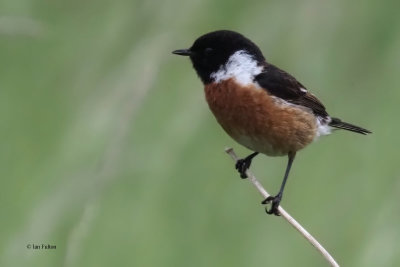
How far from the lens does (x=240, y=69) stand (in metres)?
4.38

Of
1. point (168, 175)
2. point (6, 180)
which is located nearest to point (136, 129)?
point (168, 175)

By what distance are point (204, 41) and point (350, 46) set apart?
128 centimetres

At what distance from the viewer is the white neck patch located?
4.35 meters

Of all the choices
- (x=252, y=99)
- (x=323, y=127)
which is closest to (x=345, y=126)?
(x=323, y=127)

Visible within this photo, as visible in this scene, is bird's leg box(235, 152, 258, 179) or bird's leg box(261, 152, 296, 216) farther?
bird's leg box(235, 152, 258, 179)

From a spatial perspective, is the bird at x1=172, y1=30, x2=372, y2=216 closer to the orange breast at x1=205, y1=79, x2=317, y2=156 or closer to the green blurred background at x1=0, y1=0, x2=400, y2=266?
the orange breast at x1=205, y1=79, x2=317, y2=156

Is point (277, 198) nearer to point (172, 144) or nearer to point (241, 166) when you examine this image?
point (241, 166)

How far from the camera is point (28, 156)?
4699 millimetres

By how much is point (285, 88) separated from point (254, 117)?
0.31m

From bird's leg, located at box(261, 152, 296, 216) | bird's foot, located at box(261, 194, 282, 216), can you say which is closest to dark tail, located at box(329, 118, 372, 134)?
bird's leg, located at box(261, 152, 296, 216)

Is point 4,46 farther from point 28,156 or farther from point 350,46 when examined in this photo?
point 350,46

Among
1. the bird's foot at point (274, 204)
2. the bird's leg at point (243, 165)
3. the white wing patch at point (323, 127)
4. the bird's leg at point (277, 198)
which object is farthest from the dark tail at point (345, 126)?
the bird's foot at point (274, 204)

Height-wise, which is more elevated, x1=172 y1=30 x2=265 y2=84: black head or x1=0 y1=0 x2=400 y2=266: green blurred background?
x1=172 y1=30 x2=265 y2=84: black head

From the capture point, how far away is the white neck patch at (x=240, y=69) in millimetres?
4352
